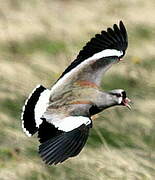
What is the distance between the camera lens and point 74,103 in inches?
305

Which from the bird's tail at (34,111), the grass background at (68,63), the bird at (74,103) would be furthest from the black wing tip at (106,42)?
the grass background at (68,63)

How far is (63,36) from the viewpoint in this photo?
11.8 m

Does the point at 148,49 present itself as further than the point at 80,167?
Yes

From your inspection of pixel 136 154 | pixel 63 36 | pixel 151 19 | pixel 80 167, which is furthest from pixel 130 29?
Result: pixel 80 167

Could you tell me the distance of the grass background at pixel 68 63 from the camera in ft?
27.3

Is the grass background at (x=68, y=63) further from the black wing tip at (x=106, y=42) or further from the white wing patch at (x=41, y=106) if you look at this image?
the black wing tip at (x=106, y=42)

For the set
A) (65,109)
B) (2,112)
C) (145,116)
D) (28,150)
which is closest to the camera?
(65,109)

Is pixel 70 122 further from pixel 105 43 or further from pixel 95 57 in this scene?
pixel 105 43

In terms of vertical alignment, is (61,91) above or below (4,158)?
above

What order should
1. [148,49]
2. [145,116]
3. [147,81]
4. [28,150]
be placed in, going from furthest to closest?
[148,49] < [147,81] < [145,116] < [28,150]

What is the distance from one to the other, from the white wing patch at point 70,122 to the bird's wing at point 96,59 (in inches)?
21.7

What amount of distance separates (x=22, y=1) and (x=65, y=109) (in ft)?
16.0

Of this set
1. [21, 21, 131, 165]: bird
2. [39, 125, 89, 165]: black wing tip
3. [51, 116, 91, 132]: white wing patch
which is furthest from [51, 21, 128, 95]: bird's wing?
[39, 125, 89, 165]: black wing tip

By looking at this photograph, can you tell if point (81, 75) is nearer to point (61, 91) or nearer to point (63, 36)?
point (61, 91)
